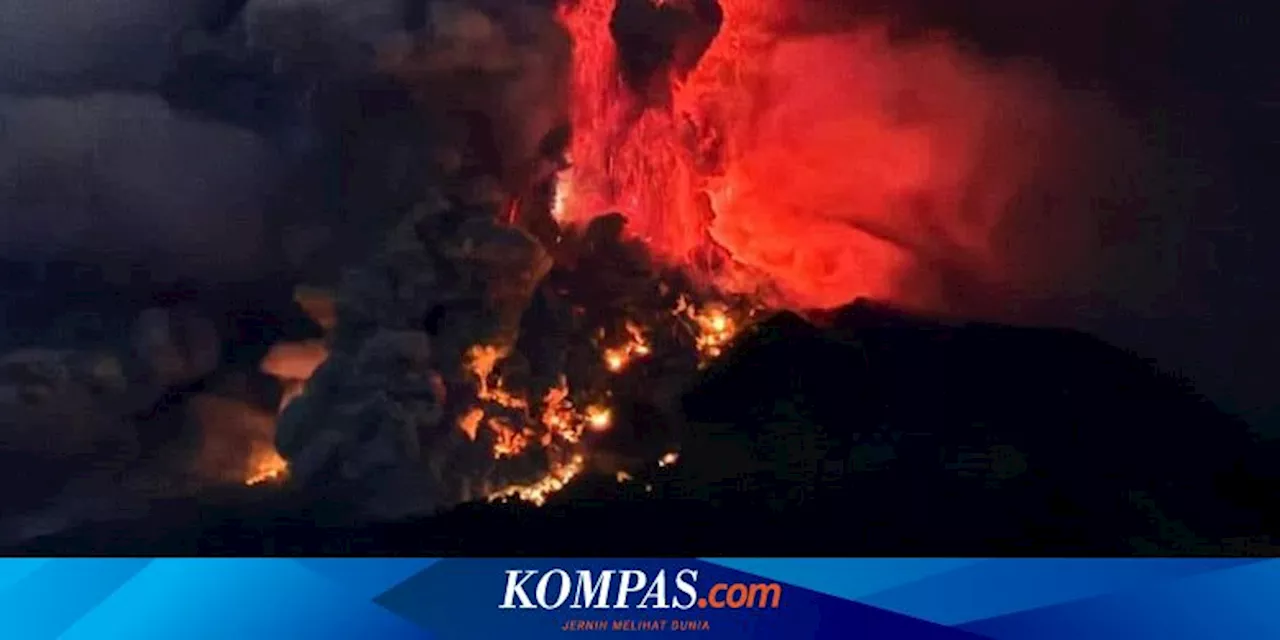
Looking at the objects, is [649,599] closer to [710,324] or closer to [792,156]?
[710,324]

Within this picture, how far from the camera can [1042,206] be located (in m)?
2.19

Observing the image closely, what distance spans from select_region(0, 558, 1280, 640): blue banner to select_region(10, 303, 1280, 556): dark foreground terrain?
26mm

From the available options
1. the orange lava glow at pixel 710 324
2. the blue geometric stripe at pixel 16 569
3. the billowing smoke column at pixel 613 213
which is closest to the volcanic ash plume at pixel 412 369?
the billowing smoke column at pixel 613 213

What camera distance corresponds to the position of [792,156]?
2211 millimetres

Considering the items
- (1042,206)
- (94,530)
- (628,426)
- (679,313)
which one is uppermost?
(1042,206)

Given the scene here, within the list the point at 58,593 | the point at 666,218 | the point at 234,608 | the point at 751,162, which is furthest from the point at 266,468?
the point at 751,162

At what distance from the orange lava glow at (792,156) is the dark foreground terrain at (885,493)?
0.20m

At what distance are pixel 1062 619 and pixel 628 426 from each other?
0.70m

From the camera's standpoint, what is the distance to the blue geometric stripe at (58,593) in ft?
7.02

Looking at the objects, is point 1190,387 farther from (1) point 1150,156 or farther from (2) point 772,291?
(2) point 772,291

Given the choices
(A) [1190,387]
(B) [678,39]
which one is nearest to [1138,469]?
(A) [1190,387]

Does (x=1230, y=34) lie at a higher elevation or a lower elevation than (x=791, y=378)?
higher

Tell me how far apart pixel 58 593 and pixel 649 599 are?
34.8 inches

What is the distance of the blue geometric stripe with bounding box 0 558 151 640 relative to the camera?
7.02 feet
